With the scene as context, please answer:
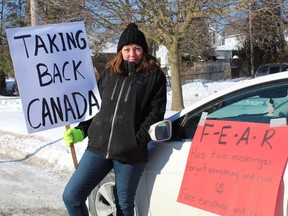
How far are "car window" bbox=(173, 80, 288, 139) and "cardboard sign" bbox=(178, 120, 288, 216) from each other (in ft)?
0.40

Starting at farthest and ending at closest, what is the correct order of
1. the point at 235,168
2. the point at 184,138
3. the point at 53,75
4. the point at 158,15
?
the point at 158,15, the point at 53,75, the point at 184,138, the point at 235,168

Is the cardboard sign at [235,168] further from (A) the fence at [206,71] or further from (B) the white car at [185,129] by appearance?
(A) the fence at [206,71]

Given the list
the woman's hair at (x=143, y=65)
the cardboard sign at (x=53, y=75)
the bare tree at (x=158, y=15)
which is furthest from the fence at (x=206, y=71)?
the woman's hair at (x=143, y=65)

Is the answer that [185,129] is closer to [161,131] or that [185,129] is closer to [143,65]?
[161,131]

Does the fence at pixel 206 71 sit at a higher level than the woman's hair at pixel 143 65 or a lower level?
lower

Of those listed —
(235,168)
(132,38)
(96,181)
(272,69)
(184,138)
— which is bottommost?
A: (272,69)

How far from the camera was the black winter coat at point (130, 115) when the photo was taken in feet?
9.15

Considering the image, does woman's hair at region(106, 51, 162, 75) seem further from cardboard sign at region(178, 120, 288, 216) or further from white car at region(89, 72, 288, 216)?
cardboard sign at region(178, 120, 288, 216)

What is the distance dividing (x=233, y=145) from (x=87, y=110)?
1.24 meters

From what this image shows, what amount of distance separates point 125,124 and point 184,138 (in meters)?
0.48

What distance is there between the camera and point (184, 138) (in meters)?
3.00

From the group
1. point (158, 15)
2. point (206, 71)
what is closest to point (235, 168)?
point (158, 15)

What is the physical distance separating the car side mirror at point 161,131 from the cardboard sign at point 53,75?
65 centimetres

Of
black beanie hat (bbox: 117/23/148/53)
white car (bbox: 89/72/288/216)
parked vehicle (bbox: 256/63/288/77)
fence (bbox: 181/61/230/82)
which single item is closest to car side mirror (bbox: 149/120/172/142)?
white car (bbox: 89/72/288/216)
